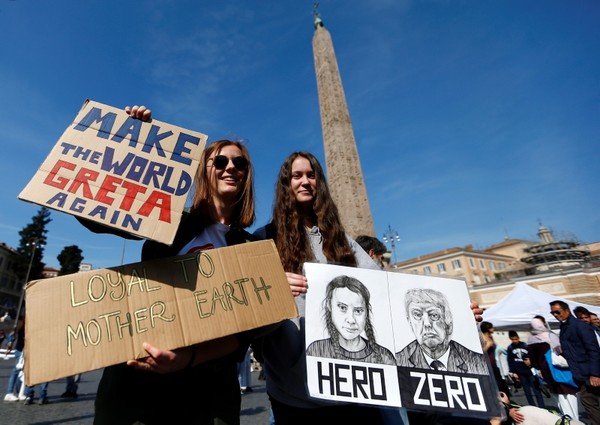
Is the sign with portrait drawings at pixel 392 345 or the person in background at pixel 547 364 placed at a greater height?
the sign with portrait drawings at pixel 392 345

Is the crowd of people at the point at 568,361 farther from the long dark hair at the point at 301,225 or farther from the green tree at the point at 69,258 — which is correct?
the green tree at the point at 69,258

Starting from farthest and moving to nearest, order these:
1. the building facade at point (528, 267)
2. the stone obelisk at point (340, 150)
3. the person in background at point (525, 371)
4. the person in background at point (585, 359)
→ the building facade at point (528, 267) < the stone obelisk at point (340, 150) < the person in background at point (525, 371) < the person in background at point (585, 359)

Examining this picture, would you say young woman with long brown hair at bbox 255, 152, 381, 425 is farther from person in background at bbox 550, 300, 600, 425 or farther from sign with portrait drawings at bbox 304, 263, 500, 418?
person in background at bbox 550, 300, 600, 425

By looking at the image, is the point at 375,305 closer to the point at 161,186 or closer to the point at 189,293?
the point at 189,293

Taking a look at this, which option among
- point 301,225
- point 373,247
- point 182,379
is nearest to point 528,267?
point 373,247

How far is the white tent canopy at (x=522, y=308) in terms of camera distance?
9945mm

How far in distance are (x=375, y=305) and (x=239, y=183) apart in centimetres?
101

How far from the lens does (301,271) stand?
1724 mm

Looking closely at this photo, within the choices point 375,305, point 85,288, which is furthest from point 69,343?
point 375,305

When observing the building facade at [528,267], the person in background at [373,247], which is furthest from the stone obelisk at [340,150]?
the person in background at [373,247]

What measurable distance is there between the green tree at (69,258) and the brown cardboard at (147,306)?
2255 inches

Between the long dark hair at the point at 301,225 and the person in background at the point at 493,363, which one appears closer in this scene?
the long dark hair at the point at 301,225

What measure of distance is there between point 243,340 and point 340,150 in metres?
13.2

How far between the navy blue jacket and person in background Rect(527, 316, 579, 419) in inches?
34.6
